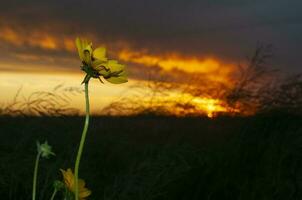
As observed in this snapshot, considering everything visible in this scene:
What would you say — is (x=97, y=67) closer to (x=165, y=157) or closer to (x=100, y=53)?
(x=100, y=53)

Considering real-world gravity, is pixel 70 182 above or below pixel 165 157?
below

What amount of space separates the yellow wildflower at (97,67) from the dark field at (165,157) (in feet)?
9.91

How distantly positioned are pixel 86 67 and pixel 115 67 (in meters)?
0.06

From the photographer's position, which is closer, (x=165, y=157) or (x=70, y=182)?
(x=70, y=182)

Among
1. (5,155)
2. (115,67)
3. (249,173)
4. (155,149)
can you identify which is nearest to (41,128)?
(5,155)

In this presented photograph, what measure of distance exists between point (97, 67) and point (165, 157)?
360 cm

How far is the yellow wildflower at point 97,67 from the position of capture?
1.10 m

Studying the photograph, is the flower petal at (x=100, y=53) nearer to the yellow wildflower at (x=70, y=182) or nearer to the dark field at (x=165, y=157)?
the yellow wildflower at (x=70, y=182)

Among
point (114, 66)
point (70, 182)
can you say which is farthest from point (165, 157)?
point (114, 66)

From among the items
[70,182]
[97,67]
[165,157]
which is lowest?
[70,182]

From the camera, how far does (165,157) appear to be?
15.4 ft

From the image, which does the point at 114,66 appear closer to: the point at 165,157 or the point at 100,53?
the point at 100,53

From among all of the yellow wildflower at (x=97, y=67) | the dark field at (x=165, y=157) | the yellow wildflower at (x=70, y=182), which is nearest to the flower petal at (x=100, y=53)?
the yellow wildflower at (x=97, y=67)

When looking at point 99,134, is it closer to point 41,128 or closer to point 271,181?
point 41,128
